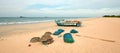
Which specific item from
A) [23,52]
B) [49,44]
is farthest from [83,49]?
[23,52]

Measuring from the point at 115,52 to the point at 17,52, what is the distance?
450 cm

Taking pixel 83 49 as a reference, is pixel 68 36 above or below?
above

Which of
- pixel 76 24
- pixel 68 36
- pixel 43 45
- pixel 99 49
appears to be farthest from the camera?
pixel 76 24

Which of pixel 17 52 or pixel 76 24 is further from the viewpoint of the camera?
pixel 76 24

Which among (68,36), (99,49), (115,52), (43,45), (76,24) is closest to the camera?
(115,52)

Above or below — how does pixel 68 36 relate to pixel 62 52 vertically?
above

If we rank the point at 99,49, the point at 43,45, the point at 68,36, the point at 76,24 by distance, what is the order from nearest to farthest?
1. the point at 99,49
2. the point at 43,45
3. the point at 68,36
4. the point at 76,24

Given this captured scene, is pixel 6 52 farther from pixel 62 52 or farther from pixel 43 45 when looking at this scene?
pixel 62 52

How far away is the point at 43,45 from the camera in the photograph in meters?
6.15

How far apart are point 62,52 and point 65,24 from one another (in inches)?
453

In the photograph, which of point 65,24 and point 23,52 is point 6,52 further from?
point 65,24

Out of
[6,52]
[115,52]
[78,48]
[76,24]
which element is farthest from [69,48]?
[76,24]

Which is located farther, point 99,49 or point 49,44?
point 49,44

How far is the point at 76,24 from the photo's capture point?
15742 millimetres
